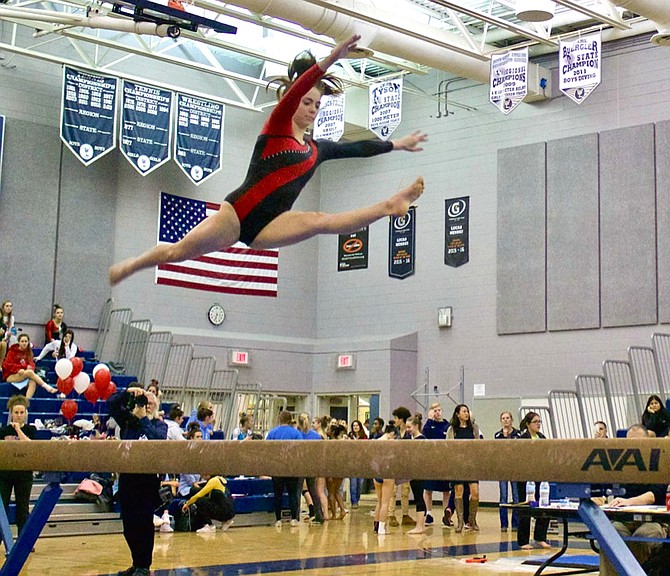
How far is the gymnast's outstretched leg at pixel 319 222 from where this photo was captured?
21.0 ft

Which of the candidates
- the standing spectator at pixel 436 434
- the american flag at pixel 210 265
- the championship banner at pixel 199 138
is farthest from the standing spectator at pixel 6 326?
the standing spectator at pixel 436 434

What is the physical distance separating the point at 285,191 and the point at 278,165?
0.58ft

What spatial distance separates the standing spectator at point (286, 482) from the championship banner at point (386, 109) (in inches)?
151

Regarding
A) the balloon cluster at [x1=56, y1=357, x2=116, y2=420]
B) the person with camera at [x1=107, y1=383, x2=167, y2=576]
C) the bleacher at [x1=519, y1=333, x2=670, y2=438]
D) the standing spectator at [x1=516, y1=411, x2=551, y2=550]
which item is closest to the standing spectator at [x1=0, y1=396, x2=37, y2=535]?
the person with camera at [x1=107, y1=383, x2=167, y2=576]

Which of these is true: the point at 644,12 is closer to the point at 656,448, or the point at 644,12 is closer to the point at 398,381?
the point at 398,381

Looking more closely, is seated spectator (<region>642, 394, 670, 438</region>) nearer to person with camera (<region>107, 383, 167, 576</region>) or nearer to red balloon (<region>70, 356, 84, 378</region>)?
person with camera (<region>107, 383, 167, 576</region>)

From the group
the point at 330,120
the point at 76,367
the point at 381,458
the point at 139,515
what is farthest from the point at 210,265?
the point at 381,458

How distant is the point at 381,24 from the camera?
42.3ft

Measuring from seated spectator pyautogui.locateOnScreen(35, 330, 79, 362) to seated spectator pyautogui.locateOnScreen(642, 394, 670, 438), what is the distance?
8.18 meters

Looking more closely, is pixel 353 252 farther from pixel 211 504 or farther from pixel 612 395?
pixel 211 504

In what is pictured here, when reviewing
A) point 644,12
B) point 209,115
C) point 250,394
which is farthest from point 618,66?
point 250,394

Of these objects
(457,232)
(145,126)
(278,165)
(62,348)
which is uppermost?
(145,126)

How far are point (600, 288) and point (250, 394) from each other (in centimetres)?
603

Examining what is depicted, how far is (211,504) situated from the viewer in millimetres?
11711
